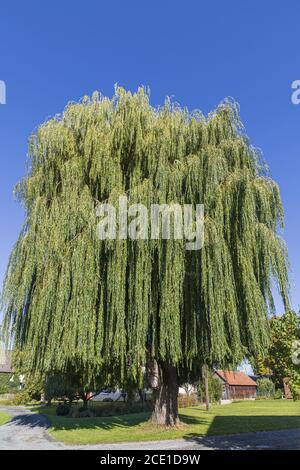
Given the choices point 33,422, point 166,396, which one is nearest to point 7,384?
point 33,422

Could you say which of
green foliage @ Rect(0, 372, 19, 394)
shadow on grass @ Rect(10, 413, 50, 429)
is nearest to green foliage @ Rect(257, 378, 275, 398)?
green foliage @ Rect(0, 372, 19, 394)

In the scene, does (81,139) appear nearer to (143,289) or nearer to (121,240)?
(121,240)

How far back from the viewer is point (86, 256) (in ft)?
37.7

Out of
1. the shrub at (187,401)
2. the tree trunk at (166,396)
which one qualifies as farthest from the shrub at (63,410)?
the tree trunk at (166,396)

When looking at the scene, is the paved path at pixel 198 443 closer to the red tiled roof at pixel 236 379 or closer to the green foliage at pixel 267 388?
the green foliage at pixel 267 388

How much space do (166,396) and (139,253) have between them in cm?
607

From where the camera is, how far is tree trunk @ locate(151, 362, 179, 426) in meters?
14.0

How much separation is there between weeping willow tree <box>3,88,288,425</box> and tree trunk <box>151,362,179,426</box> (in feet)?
0.26

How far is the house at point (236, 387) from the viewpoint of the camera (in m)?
52.1

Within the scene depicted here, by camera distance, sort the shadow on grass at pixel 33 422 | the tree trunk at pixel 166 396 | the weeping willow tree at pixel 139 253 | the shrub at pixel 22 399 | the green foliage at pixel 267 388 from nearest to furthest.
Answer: the weeping willow tree at pixel 139 253, the tree trunk at pixel 166 396, the shadow on grass at pixel 33 422, the shrub at pixel 22 399, the green foliage at pixel 267 388

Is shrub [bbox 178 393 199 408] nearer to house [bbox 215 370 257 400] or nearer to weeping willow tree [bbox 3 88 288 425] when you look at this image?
house [bbox 215 370 257 400]

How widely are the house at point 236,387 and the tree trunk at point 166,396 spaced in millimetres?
39244

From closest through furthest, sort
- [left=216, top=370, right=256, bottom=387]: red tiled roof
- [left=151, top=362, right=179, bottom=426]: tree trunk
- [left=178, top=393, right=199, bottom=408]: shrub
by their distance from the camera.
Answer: [left=151, top=362, right=179, bottom=426]: tree trunk, [left=178, top=393, right=199, bottom=408]: shrub, [left=216, top=370, right=256, bottom=387]: red tiled roof

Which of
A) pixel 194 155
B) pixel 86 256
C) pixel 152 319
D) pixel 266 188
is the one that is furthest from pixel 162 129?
pixel 152 319
